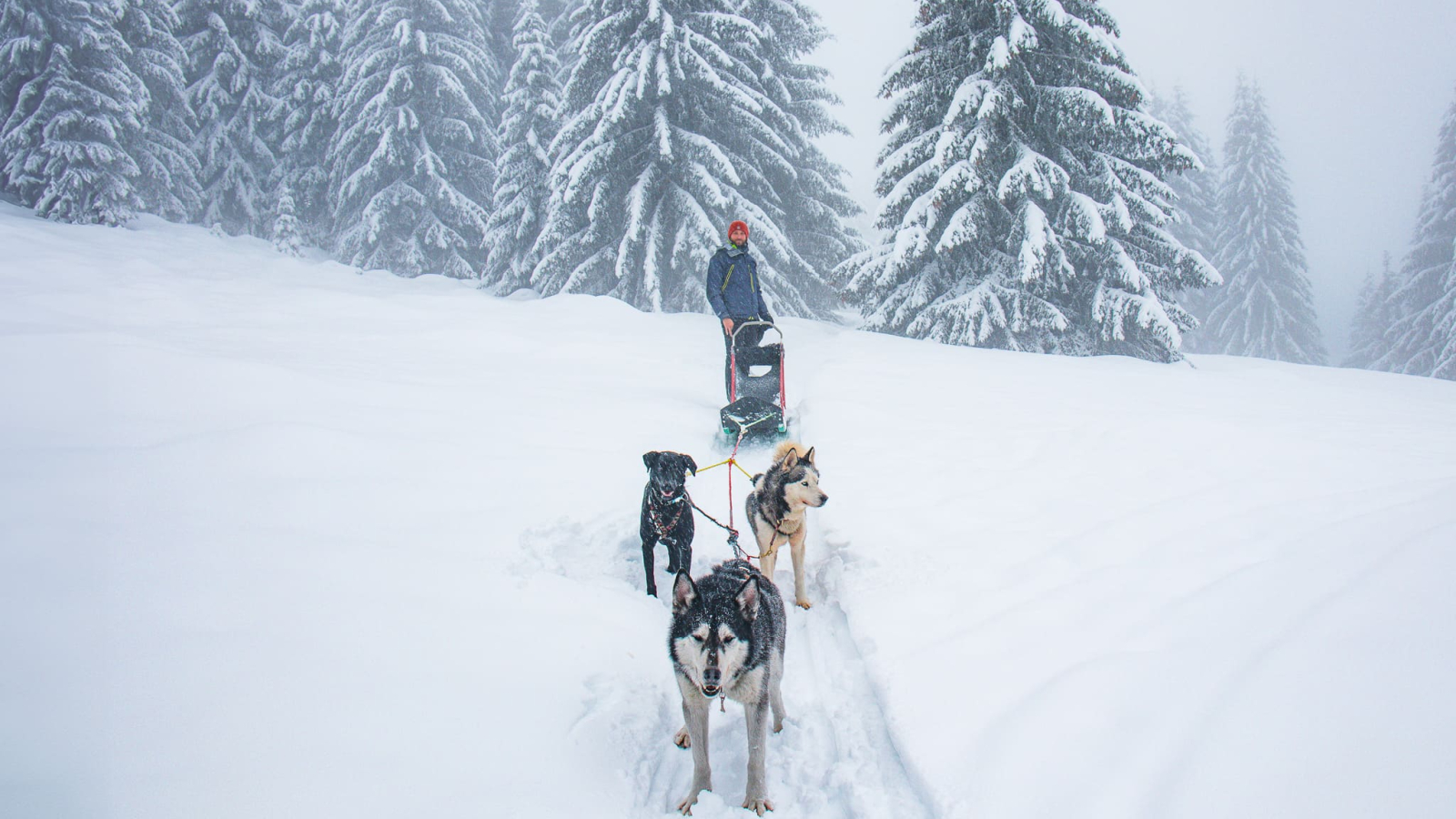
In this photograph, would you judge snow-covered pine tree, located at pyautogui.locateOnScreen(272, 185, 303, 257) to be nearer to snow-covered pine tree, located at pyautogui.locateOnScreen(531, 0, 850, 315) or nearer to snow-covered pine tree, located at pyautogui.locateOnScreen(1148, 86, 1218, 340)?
snow-covered pine tree, located at pyautogui.locateOnScreen(531, 0, 850, 315)

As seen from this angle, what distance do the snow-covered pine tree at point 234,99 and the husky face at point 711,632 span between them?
25.5 meters

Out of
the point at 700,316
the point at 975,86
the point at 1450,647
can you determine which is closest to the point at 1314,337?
the point at 975,86

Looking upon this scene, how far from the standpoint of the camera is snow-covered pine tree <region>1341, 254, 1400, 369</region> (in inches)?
1214

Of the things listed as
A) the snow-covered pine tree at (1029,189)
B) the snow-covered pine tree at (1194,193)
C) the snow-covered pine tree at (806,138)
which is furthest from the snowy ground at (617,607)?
the snow-covered pine tree at (1194,193)

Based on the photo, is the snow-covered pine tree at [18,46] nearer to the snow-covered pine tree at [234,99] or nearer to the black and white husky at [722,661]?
the snow-covered pine tree at [234,99]

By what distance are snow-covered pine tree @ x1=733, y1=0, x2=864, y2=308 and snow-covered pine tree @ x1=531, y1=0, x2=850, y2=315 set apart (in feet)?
3.44

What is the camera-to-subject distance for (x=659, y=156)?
44.2 ft

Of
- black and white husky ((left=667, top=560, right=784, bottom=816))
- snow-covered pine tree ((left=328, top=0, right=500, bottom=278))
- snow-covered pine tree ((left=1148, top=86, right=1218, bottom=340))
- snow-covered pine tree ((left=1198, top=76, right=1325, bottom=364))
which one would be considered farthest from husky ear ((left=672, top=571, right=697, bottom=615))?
snow-covered pine tree ((left=1198, top=76, right=1325, bottom=364))

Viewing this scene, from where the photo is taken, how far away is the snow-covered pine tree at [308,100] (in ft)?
69.2

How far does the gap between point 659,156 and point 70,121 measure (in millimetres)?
14276

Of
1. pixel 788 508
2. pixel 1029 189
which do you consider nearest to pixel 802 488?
pixel 788 508

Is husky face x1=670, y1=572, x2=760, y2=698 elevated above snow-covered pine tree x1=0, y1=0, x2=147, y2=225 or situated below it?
below

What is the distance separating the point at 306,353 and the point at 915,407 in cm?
685

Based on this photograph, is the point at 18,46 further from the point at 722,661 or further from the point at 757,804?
the point at 757,804
